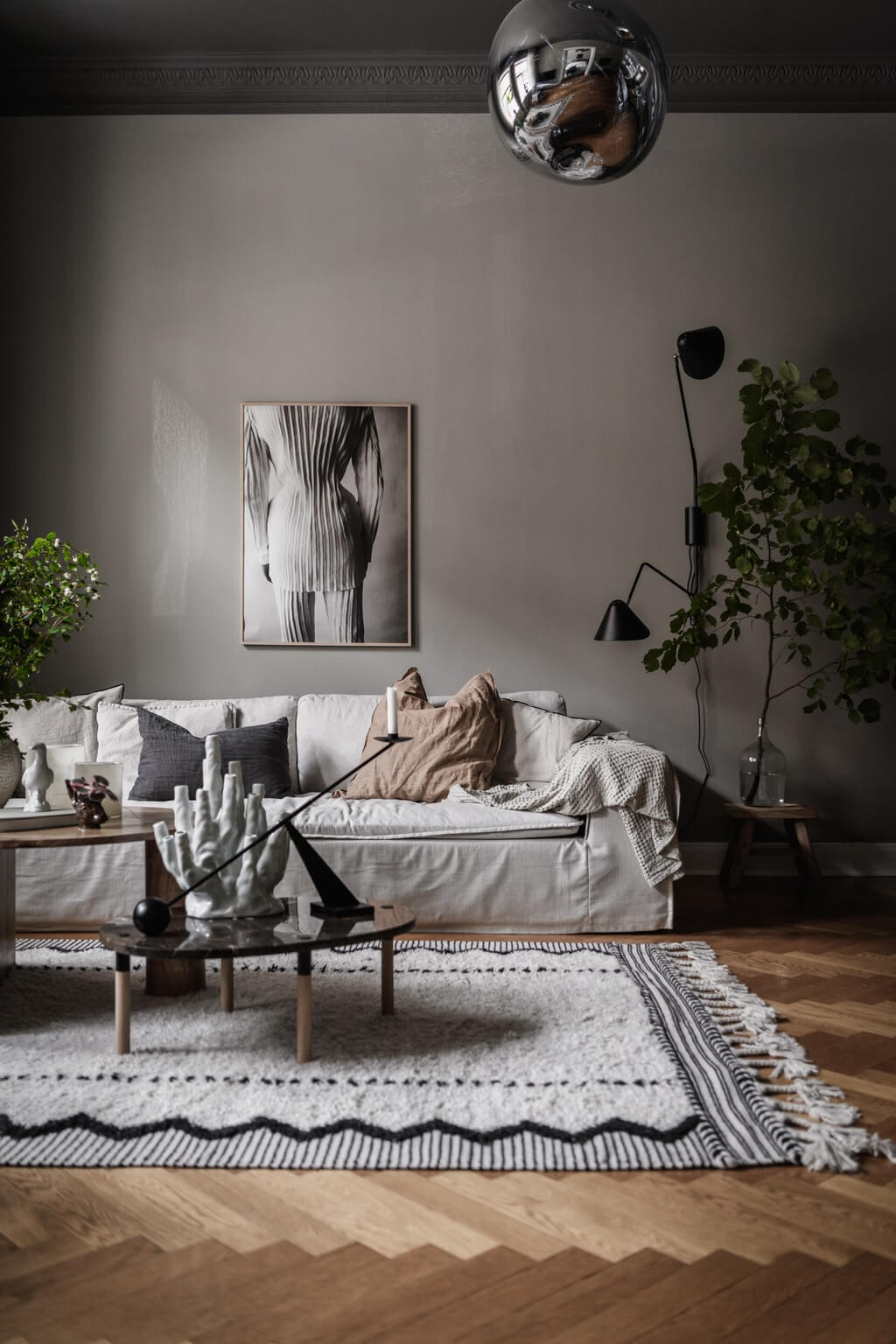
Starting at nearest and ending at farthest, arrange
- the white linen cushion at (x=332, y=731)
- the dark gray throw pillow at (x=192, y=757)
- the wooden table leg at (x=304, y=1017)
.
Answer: the wooden table leg at (x=304, y=1017) → the dark gray throw pillow at (x=192, y=757) → the white linen cushion at (x=332, y=731)

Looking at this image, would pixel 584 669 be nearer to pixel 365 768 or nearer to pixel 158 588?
pixel 365 768

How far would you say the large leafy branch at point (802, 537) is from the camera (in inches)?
167

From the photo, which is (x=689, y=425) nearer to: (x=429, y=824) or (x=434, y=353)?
(x=434, y=353)

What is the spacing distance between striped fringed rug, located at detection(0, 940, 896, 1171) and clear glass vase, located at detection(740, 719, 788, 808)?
144cm

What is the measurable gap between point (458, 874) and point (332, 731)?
37.6 inches

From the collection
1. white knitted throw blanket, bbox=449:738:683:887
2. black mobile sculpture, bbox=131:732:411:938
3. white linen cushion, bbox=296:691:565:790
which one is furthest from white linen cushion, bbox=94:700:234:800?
black mobile sculpture, bbox=131:732:411:938

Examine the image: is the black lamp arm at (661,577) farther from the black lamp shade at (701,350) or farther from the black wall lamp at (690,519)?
the black lamp shade at (701,350)

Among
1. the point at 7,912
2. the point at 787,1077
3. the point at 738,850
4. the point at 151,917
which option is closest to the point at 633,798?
the point at 738,850

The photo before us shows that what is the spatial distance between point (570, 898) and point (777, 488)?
71.9 inches

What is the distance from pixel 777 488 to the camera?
4309mm

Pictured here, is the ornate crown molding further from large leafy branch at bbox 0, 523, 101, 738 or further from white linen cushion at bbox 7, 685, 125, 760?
large leafy branch at bbox 0, 523, 101, 738

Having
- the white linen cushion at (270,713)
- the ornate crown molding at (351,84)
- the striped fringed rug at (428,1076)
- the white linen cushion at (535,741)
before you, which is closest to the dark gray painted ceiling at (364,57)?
the ornate crown molding at (351,84)

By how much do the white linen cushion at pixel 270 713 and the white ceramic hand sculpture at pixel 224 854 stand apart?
177 cm

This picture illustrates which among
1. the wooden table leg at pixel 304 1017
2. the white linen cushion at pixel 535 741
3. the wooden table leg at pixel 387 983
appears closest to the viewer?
the wooden table leg at pixel 304 1017
